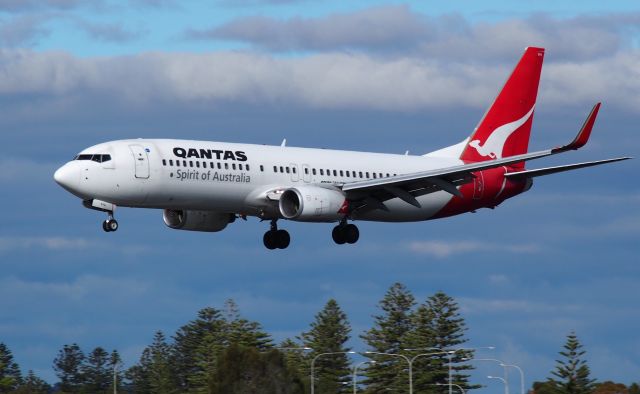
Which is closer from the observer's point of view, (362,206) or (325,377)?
(362,206)

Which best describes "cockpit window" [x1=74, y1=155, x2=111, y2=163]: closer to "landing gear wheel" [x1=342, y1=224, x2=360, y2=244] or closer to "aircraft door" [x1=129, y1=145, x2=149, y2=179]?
"aircraft door" [x1=129, y1=145, x2=149, y2=179]

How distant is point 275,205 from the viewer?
69.9 metres

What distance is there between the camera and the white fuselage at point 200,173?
66062mm

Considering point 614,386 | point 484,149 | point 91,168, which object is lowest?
point 91,168

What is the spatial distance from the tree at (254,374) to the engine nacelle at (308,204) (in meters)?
49.0

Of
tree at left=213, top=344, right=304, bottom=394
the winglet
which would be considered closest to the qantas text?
the winglet

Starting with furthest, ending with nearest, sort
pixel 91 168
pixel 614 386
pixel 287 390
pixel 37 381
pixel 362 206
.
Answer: pixel 37 381, pixel 614 386, pixel 287 390, pixel 362 206, pixel 91 168

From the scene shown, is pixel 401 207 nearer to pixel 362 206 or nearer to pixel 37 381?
pixel 362 206

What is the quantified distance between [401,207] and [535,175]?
736 centimetres

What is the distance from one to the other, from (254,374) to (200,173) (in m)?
55.5

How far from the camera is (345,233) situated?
74438mm

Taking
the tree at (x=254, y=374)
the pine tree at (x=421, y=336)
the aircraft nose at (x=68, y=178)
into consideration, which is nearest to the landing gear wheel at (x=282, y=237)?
the aircraft nose at (x=68, y=178)

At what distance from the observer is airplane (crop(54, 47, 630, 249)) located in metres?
66.5

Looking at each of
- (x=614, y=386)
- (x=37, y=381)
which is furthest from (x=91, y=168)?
(x=37, y=381)
